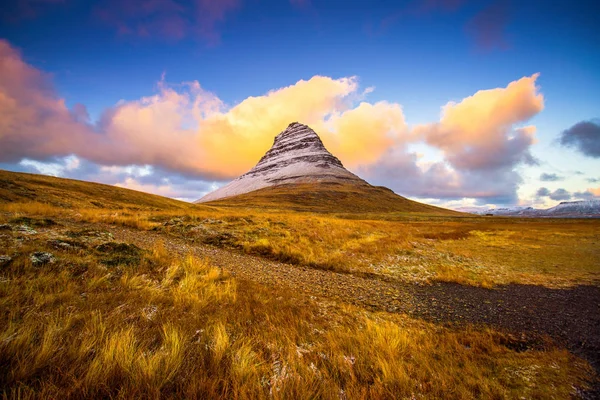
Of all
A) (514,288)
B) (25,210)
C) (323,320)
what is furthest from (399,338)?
(25,210)

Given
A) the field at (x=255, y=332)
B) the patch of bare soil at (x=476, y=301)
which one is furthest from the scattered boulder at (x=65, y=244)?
the patch of bare soil at (x=476, y=301)

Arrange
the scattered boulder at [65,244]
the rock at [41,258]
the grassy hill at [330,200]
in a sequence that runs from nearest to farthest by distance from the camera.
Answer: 1. the rock at [41,258]
2. the scattered boulder at [65,244]
3. the grassy hill at [330,200]

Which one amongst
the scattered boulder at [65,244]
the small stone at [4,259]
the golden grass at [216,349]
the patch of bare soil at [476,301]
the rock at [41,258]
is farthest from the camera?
the scattered boulder at [65,244]

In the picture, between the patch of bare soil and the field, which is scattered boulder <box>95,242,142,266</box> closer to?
the field

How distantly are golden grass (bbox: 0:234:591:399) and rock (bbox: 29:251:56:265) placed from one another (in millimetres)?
200

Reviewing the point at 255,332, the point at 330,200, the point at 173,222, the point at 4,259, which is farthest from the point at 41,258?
the point at 330,200

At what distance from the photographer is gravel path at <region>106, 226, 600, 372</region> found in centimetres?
655

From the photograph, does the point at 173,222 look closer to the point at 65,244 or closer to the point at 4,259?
the point at 65,244

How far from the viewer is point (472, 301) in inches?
348

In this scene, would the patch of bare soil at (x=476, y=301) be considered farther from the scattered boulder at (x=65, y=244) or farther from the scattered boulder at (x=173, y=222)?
the scattered boulder at (x=173, y=222)

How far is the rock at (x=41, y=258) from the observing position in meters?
5.56

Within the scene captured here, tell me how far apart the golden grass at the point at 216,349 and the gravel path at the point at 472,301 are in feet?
3.73

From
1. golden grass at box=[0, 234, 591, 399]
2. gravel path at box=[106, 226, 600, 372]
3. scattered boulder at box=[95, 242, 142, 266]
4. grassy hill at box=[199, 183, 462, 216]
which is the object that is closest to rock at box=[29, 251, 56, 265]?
golden grass at box=[0, 234, 591, 399]

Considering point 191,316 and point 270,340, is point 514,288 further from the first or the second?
point 191,316
